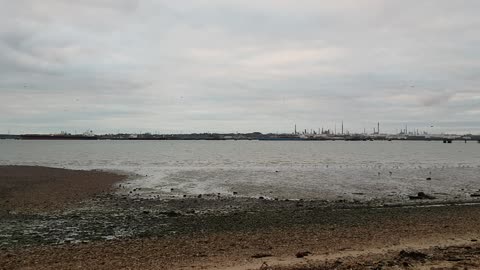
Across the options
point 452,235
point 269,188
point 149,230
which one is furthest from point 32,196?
point 452,235

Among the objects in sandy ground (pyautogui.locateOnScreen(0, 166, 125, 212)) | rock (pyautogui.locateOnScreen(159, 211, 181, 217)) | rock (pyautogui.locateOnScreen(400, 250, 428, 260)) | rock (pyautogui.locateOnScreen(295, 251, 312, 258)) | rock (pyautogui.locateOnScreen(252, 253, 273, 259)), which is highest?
rock (pyautogui.locateOnScreen(400, 250, 428, 260))

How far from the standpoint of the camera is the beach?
1259 centimetres

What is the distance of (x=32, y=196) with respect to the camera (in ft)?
94.2

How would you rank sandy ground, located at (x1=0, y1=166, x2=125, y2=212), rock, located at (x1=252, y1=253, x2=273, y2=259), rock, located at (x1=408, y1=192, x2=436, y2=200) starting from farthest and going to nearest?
1. rock, located at (x1=408, y1=192, x2=436, y2=200)
2. sandy ground, located at (x1=0, y1=166, x2=125, y2=212)
3. rock, located at (x1=252, y1=253, x2=273, y2=259)

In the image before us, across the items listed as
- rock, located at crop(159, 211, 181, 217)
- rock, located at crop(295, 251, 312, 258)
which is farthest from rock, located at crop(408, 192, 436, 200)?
rock, located at crop(295, 251, 312, 258)

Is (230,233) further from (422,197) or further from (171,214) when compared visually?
(422,197)

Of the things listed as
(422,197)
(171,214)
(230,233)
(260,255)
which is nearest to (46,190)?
(171,214)

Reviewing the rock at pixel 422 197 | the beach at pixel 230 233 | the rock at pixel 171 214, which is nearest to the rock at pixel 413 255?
the beach at pixel 230 233

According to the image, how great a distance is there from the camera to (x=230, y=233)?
57.6 ft

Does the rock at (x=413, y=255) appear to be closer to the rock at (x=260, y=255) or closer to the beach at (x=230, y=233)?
the beach at (x=230, y=233)

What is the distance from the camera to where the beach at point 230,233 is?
41.3ft

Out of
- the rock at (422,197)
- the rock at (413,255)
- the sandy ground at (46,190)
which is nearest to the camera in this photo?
the rock at (413,255)

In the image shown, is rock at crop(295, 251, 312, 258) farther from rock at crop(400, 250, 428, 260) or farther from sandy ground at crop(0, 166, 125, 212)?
sandy ground at crop(0, 166, 125, 212)

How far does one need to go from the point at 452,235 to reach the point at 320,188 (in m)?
19.6
